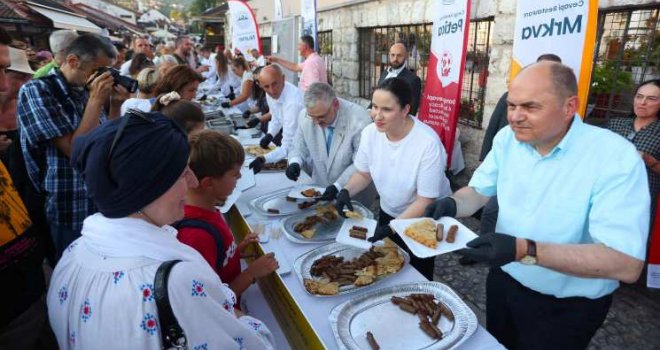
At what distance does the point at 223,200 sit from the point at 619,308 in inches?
134

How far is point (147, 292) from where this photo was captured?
3.19 feet

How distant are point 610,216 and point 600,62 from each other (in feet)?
12.2

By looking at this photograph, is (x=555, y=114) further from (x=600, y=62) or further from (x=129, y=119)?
(x=600, y=62)

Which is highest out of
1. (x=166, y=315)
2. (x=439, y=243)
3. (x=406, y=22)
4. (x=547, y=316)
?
(x=406, y=22)

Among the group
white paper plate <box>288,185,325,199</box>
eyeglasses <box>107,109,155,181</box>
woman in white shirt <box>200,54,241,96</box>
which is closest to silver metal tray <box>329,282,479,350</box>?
eyeglasses <box>107,109,155,181</box>

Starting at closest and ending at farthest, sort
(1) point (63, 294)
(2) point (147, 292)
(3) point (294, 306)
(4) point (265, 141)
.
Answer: (2) point (147, 292)
(1) point (63, 294)
(3) point (294, 306)
(4) point (265, 141)

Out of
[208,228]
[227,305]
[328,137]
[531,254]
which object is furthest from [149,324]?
[328,137]

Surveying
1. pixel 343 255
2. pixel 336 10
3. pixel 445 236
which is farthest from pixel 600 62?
pixel 336 10

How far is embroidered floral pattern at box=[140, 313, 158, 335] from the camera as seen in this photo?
38.7 inches

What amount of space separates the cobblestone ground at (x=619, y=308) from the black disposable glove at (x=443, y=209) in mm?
1569

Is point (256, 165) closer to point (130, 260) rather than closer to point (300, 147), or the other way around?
point (300, 147)

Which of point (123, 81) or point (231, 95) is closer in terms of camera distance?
point (123, 81)

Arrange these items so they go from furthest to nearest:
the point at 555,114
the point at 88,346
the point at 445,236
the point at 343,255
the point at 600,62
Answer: the point at 600,62
the point at 343,255
the point at 445,236
the point at 555,114
the point at 88,346

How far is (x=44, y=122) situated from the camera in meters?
2.16
